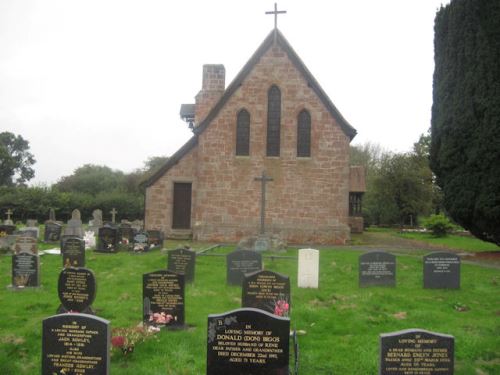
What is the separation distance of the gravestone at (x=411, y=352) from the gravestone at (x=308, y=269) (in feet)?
19.8

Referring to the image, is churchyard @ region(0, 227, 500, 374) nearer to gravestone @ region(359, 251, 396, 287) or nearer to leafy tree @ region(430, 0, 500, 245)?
gravestone @ region(359, 251, 396, 287)

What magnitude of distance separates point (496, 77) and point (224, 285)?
33.0 ft

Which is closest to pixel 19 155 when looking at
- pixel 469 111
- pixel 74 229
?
pixel 74 229

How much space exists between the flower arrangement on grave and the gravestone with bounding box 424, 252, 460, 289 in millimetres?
7159

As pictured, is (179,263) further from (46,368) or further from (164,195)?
(164,195)

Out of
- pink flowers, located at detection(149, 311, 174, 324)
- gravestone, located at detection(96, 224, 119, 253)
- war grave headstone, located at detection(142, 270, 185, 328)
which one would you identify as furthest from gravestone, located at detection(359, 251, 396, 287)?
gravestone, located at detection(96, 224, 119, 253)

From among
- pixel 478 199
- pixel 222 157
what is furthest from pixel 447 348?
pixel 222 157

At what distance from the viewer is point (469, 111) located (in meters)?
15.3

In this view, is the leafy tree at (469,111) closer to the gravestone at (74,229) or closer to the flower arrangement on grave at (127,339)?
the flower arrangement on grave at (127,339)

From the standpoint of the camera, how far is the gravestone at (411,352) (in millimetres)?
4969

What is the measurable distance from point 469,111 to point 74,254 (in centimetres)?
1270

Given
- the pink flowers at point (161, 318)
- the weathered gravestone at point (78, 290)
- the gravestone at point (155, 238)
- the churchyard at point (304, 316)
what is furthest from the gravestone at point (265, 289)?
the gravestone at point (155, 238)

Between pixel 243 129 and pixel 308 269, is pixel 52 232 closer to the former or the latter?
pixel 243 129

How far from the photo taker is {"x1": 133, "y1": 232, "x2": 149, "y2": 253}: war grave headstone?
667 inches
